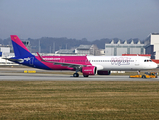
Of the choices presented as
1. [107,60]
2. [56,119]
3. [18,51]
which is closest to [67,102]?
[56,119]

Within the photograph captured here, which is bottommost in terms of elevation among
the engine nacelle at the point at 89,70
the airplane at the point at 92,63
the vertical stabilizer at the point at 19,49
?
the engine nacelle at the point at 89,70

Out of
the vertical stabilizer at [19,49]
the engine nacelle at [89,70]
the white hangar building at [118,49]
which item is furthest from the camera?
the white hangar building at [118,49]

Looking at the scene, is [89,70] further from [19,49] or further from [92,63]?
[19,49]

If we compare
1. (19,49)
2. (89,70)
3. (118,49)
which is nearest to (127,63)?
(89,70)

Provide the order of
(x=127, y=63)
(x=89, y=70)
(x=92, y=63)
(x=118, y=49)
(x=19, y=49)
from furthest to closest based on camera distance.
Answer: (x=118, y=49) → (x=19, y=49) → (x=92, y=63) → (x=127, y=63) → (x=89, y=70)

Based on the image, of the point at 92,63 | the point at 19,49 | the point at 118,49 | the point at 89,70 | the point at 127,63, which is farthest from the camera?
the point at 118,49

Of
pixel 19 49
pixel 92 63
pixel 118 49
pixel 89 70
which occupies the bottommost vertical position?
pixel 89 70

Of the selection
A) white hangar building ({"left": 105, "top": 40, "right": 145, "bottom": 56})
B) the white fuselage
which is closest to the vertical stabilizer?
the white fuselage

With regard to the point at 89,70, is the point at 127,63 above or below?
above

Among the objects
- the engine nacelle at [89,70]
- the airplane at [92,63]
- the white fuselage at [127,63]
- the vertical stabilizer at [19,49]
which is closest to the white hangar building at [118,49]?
the vertical stabilizer at [19,49]

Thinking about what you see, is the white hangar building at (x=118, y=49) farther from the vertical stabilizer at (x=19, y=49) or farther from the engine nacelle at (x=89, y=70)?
the engine nacelle at (x=89, y=70)

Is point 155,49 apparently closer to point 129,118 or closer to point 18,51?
point 18,51

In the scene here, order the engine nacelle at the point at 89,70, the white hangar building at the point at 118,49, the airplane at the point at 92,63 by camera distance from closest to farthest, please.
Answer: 1. the engine nacelle at the point at 89,70
2. the airplane at the point at 92,63
3. the white hangar building at the point at 118,49

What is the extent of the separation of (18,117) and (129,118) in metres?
6.22
